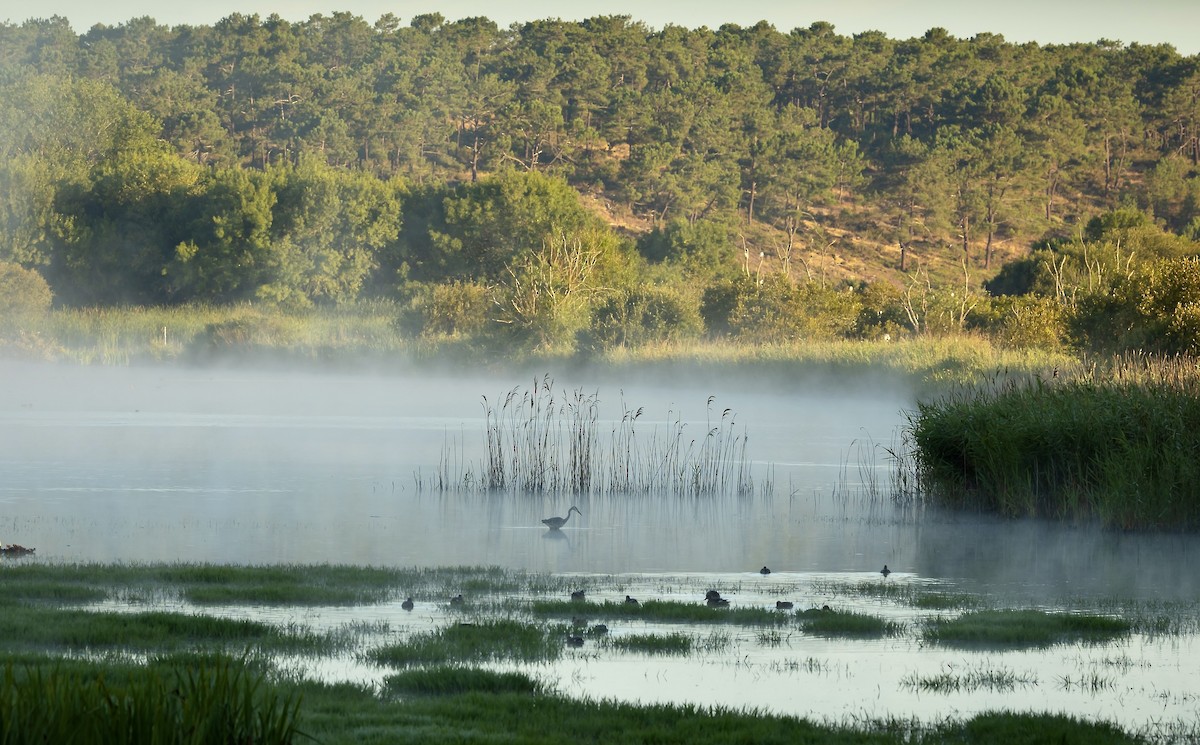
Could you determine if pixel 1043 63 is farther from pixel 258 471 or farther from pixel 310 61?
pixel 258 471

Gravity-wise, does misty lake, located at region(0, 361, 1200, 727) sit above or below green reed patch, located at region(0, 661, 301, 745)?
below

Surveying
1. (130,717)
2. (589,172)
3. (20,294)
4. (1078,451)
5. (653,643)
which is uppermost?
(589,172)

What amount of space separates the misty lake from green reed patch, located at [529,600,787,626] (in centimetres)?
45

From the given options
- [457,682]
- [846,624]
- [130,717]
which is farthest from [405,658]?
[130,717]

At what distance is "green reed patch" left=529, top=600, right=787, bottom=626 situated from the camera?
9.18 meters

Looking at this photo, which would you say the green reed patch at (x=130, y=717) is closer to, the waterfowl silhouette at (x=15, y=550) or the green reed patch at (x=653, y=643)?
the green reed patch at (x=653, y=643)

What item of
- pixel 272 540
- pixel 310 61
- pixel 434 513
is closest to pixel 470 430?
pixel 434 513

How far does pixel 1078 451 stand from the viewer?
1506 centimetres

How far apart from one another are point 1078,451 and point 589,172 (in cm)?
6902

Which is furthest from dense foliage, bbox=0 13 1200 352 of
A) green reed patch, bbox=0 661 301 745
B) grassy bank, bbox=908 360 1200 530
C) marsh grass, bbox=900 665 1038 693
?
green reed patch, bbox=0 661 301 745

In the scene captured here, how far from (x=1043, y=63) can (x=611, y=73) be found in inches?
1030

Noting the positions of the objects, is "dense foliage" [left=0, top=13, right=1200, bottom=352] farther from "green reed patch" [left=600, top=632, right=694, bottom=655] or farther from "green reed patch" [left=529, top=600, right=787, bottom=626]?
"green reed patch" [left=600, top=632, right=694, bottom=655]

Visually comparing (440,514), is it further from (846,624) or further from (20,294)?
(20,294)

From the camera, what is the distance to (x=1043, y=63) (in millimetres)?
94312
